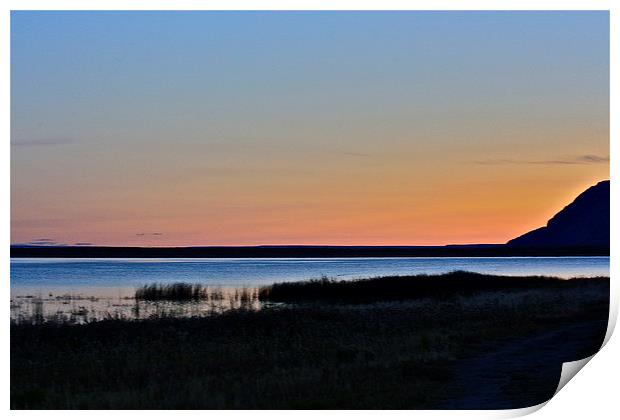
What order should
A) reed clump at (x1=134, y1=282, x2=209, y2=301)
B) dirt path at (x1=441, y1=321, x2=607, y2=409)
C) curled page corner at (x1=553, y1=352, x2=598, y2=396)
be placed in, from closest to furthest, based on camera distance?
curled page corner at (x1=553, y1=352, x2=598, y2=396)
dirt path at (x1=441, y1=321, x2=607, y2=409)
reed clump at (x1=134, y1=282, x2=209, y2=301)

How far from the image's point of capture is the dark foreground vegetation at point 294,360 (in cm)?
1377

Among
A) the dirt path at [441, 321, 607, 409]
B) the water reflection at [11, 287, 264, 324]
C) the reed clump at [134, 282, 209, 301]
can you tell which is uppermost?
the reed clump at [134, 282, 209, 301]

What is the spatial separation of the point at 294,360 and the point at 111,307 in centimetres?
1454

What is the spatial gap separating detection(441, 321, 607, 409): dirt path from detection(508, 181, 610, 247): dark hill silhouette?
2117 mm

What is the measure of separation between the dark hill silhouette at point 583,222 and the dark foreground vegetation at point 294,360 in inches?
81.4

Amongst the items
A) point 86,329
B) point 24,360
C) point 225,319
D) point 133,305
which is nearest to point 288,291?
point 133,305

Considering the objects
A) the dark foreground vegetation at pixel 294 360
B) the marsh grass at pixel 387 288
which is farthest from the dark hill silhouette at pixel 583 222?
the marsh grass at pixel 387 288

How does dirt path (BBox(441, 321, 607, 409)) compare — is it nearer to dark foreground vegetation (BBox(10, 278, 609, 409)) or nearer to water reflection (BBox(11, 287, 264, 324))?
dark foreground vegetation (BBox(10, 278, 609, 409))

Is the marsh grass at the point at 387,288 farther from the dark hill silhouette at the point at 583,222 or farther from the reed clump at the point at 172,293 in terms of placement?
the dark hill silhouette at the point at 583,222

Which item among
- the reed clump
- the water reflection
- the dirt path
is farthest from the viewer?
the reed clump

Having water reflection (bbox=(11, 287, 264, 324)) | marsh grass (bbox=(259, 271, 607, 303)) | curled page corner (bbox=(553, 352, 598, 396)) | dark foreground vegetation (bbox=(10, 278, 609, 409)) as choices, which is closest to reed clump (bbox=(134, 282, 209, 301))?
water reflection (bbox=(11, 287, 264, 324))

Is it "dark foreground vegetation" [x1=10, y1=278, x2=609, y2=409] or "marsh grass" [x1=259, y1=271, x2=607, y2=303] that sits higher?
"marsh grass" [x1=259, y1=271, x2=607, y2=303]

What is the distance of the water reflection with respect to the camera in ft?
79.9

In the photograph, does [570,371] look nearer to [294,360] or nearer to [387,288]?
[294,360]
